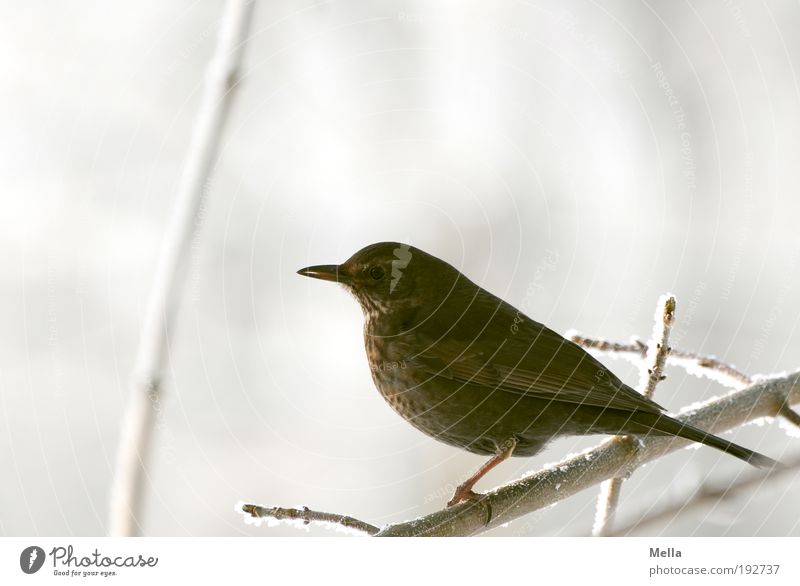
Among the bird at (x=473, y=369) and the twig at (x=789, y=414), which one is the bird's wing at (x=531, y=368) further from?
the twig at (x=789, y=414)

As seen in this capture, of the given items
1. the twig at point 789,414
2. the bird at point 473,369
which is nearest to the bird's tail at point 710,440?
the bird at point 473,369

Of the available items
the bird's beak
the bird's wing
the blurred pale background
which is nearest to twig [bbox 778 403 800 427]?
the blurred pale background

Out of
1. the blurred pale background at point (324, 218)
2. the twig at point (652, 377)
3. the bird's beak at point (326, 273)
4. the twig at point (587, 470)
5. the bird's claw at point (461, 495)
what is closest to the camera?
the twig at point (587, 470)

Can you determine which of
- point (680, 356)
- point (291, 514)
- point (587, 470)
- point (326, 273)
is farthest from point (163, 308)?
point (680, 356)

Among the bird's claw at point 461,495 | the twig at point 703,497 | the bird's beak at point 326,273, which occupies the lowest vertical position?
the twig at point 703,497

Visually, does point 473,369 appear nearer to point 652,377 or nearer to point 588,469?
point 588,469

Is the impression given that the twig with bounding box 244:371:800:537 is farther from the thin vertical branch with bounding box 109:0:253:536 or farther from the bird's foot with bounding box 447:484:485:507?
the thin vertical branch with bounding box 109:0:253:536

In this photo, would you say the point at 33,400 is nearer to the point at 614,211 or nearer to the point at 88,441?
the point at 88,441
